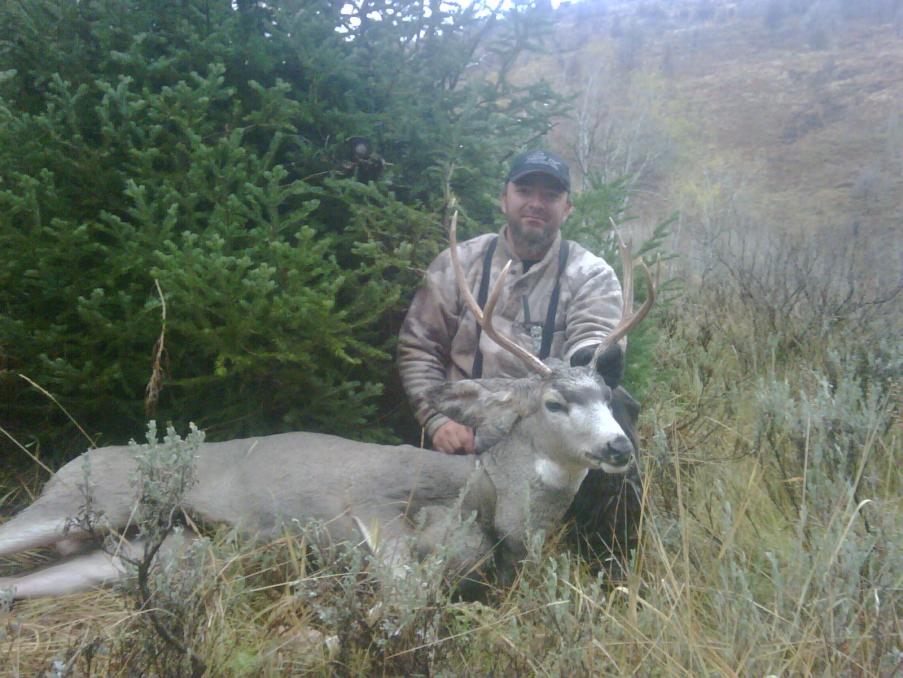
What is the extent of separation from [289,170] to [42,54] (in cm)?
137

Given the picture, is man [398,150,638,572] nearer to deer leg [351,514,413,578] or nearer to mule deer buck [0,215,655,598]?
mule deer buck [0,215,655,598]

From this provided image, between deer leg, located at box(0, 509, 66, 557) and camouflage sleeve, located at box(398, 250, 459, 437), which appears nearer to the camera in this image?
deer leg, located at box(0, 509, 66, 557)

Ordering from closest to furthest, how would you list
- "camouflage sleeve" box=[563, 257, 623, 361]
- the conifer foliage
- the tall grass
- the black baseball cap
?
the tall grass, the conifer foliage, "camouflage sleeve" box=[563, 257, 623, 361], the black baseball cap

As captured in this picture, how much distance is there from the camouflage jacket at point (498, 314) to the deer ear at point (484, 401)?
0.32 m

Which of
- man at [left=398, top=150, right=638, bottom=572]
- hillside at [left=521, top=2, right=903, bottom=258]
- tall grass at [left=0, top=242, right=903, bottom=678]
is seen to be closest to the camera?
tall grass at [left=0, top=242, right=903, bottom=678]

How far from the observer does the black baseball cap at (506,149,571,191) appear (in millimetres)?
4109

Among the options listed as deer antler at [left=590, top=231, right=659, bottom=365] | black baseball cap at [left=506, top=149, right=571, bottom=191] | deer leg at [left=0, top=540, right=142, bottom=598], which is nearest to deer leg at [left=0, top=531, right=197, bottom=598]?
deer leg at [left=0, top=540, right=142, bottom=598]

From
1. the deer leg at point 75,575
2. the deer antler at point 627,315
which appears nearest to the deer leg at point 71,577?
the deer leg at point 75,575

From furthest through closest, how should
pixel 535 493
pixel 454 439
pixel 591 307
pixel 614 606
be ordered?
1. pixel 591 307
2. pixel 454 439
3. pixel 535 493
4. pixel 614 606

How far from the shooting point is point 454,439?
12.4 feet

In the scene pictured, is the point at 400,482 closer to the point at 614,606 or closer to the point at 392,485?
the point at 392,485

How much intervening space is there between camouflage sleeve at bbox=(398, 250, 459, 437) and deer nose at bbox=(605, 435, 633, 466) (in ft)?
3.77

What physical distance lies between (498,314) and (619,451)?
1299 millimetres

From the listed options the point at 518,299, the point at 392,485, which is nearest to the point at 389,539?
the point at 392,485
